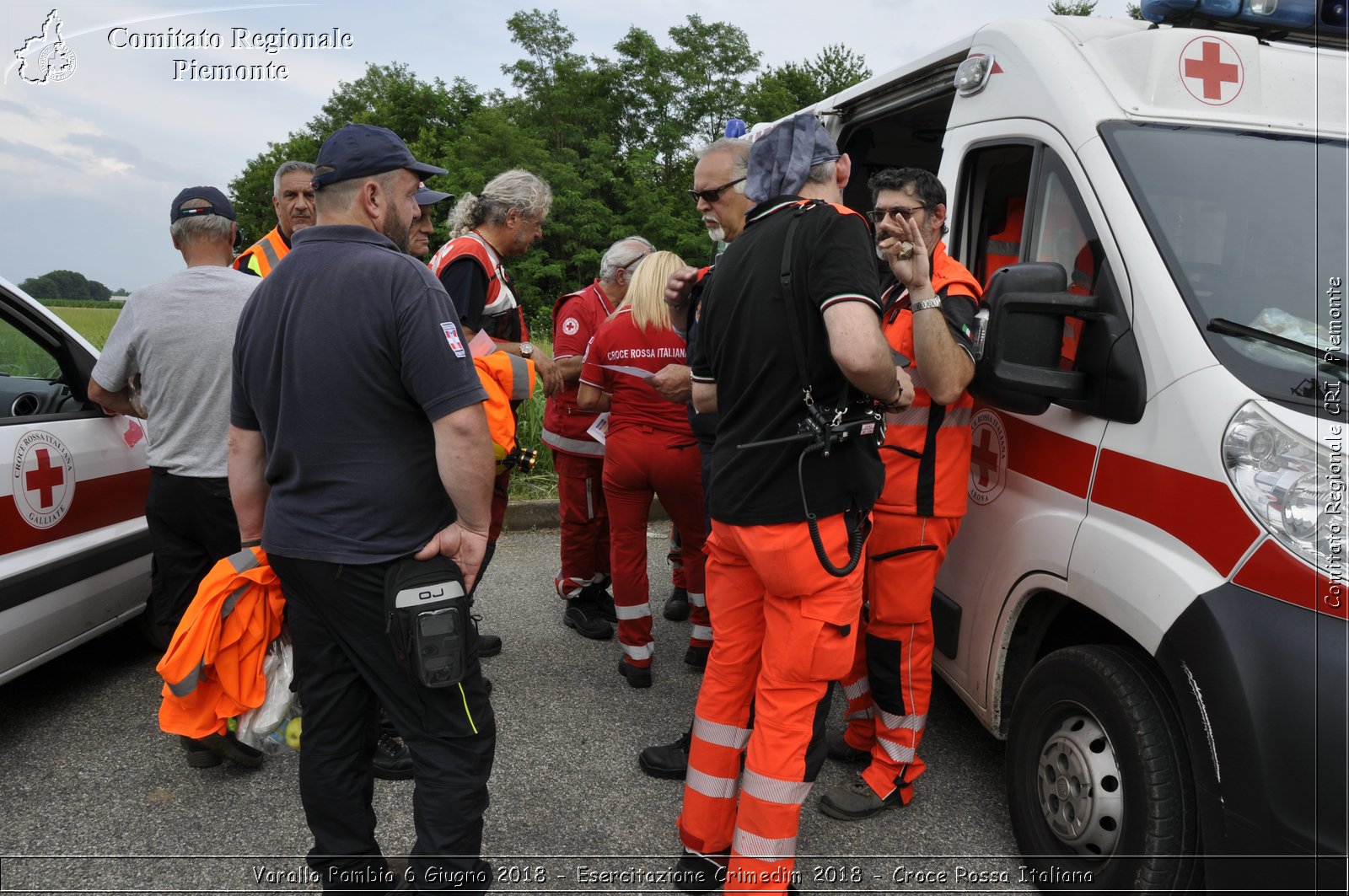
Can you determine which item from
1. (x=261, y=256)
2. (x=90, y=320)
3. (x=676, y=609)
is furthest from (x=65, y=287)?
(x=676, y=609)

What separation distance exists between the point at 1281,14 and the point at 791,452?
6.72 ft

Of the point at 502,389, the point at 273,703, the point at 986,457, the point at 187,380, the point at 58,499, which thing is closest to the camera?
the point at 273,703

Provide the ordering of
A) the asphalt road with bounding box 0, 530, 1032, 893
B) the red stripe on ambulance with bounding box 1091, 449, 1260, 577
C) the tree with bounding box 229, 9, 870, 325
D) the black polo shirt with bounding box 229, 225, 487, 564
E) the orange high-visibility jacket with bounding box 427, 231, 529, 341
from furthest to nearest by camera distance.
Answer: the tree with bounding box 229, 9, 870, 325 → the orange high-visibility jacket with bounding box 427, 231, 529, 341 → the asphalt road with bounding box 0, 530, 1032, 893 → the black polo shirt with bounding box 229, 225, 487, 564 → the red stripe on ambulance with bounding box 1091, 449, 1260, 577

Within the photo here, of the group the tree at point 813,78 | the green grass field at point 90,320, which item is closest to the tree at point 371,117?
the tree at point 813,78

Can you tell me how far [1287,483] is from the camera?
1.90m

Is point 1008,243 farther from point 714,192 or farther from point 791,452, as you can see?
point 791,452

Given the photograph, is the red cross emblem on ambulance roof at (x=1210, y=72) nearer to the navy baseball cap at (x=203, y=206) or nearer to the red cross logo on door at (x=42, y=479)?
the navy baseball cap at (x=203, y=206)

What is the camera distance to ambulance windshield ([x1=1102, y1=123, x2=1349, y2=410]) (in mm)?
2084

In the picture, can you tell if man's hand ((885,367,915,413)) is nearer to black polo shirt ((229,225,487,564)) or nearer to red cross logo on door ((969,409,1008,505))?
red cross logo on door ((969,409,1008,505))

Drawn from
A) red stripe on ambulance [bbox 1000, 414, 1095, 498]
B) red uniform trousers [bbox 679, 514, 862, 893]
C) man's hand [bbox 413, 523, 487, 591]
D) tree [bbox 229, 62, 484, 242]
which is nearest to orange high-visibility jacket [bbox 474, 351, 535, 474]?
man's hand [bbox 413, 523, 487, 591]

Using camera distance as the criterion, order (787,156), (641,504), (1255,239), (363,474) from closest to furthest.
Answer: (363,474) < (1255,239) < (787,156) < (641,504)

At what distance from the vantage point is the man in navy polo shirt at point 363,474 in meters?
2.20

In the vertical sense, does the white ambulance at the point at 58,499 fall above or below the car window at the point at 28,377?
below

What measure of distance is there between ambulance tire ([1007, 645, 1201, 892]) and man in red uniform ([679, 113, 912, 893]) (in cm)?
63
